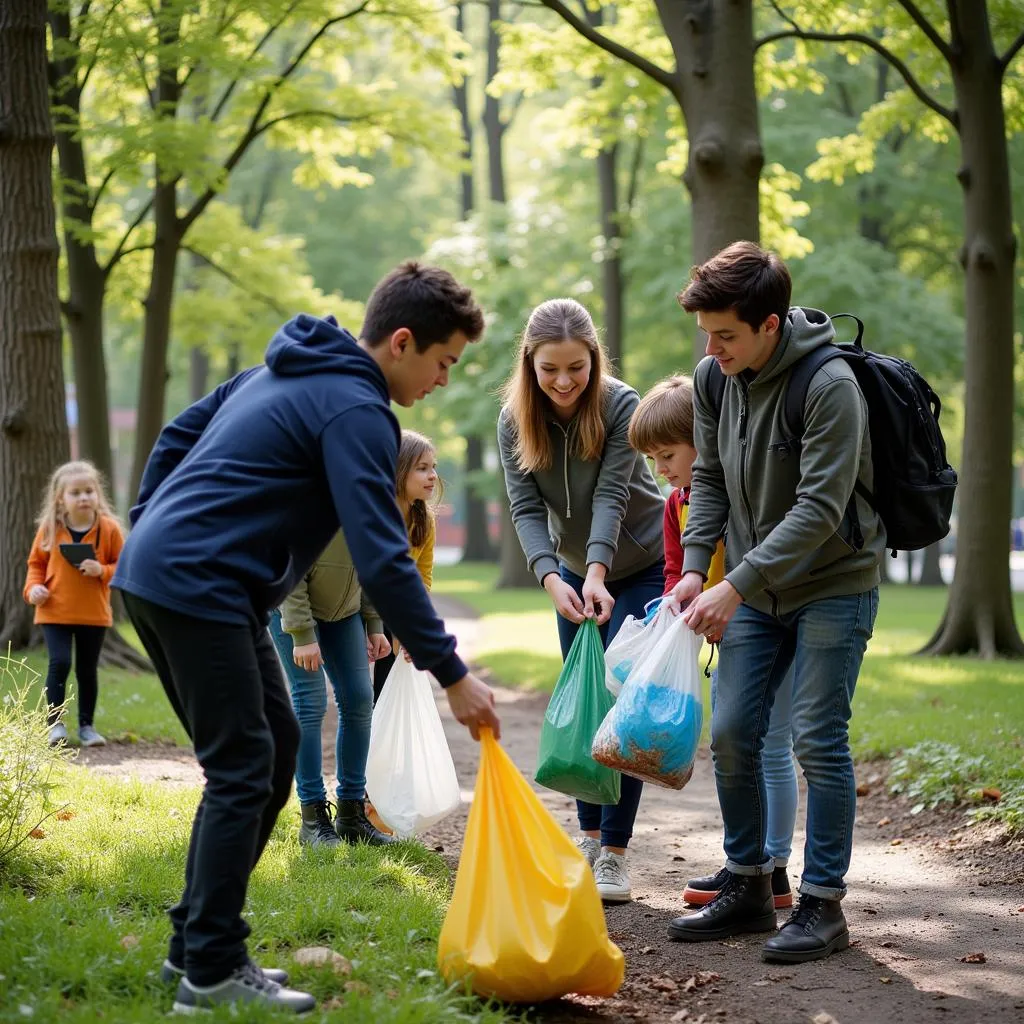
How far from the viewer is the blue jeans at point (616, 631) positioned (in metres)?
4.96

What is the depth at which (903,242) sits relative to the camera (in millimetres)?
24734

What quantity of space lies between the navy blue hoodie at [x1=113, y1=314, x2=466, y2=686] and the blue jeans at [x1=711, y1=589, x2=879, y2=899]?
4.54 feet

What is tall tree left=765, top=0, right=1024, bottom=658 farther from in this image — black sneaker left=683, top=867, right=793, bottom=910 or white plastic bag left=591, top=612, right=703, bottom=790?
white plastic bag left=591, top=612, right=703, bottom=790

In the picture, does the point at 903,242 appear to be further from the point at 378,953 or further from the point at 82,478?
the point at 378,953

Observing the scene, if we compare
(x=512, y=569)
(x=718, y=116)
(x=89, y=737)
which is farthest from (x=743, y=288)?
(x=512, y=569)

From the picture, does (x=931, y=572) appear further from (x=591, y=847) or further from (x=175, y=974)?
(x=175, y=974)

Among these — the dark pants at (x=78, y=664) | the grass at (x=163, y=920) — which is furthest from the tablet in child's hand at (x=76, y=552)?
the grass at (x=163, y=920)

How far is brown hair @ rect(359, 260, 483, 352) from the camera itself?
11.1ft

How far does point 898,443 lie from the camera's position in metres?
4.09

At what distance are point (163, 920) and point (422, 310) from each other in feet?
6.74

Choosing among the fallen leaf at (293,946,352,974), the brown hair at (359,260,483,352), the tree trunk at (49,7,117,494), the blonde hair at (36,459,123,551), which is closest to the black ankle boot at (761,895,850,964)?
the fallen leaf at (293,946,352,974)

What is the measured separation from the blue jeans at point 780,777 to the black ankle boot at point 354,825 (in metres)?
1.58

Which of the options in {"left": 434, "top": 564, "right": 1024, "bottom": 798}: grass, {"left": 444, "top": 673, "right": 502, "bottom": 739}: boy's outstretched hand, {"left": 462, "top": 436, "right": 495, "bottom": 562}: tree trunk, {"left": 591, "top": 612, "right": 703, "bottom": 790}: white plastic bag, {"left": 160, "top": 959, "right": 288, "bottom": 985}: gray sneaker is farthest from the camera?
{"left": 462, "top": 436, "right": 495, "bottom": 562}: tree trunk

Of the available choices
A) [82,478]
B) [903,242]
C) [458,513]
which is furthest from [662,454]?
[458,513]
